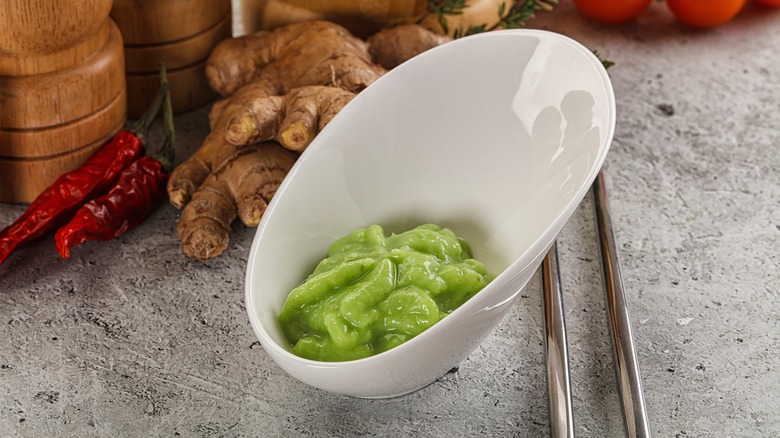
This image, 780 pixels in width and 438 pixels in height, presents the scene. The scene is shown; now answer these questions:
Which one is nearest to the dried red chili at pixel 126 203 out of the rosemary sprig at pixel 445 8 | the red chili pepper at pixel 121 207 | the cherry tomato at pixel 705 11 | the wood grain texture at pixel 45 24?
the red chili pepper at pixel 121 207

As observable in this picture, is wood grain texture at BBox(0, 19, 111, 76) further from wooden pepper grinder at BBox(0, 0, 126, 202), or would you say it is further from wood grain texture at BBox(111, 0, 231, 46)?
wood grain texture at BBox(111, 0, 231, 46)

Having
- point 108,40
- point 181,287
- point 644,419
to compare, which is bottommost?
point 181,287

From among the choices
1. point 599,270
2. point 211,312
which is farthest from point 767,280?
point 211,312

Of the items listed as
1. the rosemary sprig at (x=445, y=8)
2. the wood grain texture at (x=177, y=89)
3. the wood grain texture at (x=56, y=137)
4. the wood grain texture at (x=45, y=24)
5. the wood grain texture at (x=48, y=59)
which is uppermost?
the wood grain texture at (x=45, y=24)

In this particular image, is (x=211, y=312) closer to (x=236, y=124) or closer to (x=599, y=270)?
(x=236, y=124)

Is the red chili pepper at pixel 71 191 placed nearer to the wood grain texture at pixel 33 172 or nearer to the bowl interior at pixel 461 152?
the wood grain texture at pixel 33 172

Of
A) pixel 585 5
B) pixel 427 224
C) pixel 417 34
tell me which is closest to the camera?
pixel 427 224

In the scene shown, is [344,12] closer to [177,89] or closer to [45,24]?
[177,89]
